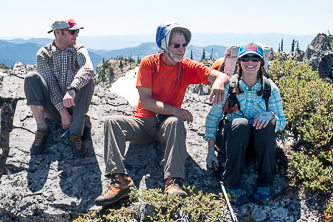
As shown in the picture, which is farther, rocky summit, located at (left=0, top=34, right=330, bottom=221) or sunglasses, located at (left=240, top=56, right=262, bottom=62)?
rocky summit, located at (left=0, top=34, right=330, bottom=221)

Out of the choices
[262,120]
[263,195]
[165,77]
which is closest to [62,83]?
[165,77]

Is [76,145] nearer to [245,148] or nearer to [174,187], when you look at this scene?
[174,187]

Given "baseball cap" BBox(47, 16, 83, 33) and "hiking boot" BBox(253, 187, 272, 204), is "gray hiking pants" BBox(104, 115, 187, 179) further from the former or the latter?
"baseball cap" BBox(47, 16, 83, 33)

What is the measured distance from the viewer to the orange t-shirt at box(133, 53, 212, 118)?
19.1 ft

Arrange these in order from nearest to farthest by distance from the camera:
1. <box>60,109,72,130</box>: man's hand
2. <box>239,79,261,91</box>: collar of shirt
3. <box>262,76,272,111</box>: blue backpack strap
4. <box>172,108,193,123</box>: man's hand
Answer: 1. <box>262,76,272,111</box>: blue backpack strap
2. <box>239,79,261,91</box>: collar of shirt
3. <box>172,108,193,123</box>: man's hand
4. <box>60,109,72,130</box>: man's hand

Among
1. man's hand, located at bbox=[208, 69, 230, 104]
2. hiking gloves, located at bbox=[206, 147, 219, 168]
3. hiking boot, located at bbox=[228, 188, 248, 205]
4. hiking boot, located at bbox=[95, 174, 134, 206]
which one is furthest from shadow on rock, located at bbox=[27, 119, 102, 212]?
man's hand, located at bbox=[208, 69, 230, 104]

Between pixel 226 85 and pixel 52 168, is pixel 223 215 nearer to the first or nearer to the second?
pixel 226 85

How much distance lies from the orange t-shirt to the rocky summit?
1.26m

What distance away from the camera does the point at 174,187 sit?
4.91m

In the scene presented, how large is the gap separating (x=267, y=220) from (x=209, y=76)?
2.84 meters

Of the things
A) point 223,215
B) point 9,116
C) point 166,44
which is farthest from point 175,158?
point 9,116

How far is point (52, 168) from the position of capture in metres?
6.20

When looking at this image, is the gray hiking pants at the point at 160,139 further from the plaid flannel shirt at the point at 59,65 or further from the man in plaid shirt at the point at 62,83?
the plaid flannel shirt at the point at 59,65

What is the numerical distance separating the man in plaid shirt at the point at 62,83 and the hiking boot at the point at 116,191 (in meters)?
1.71
